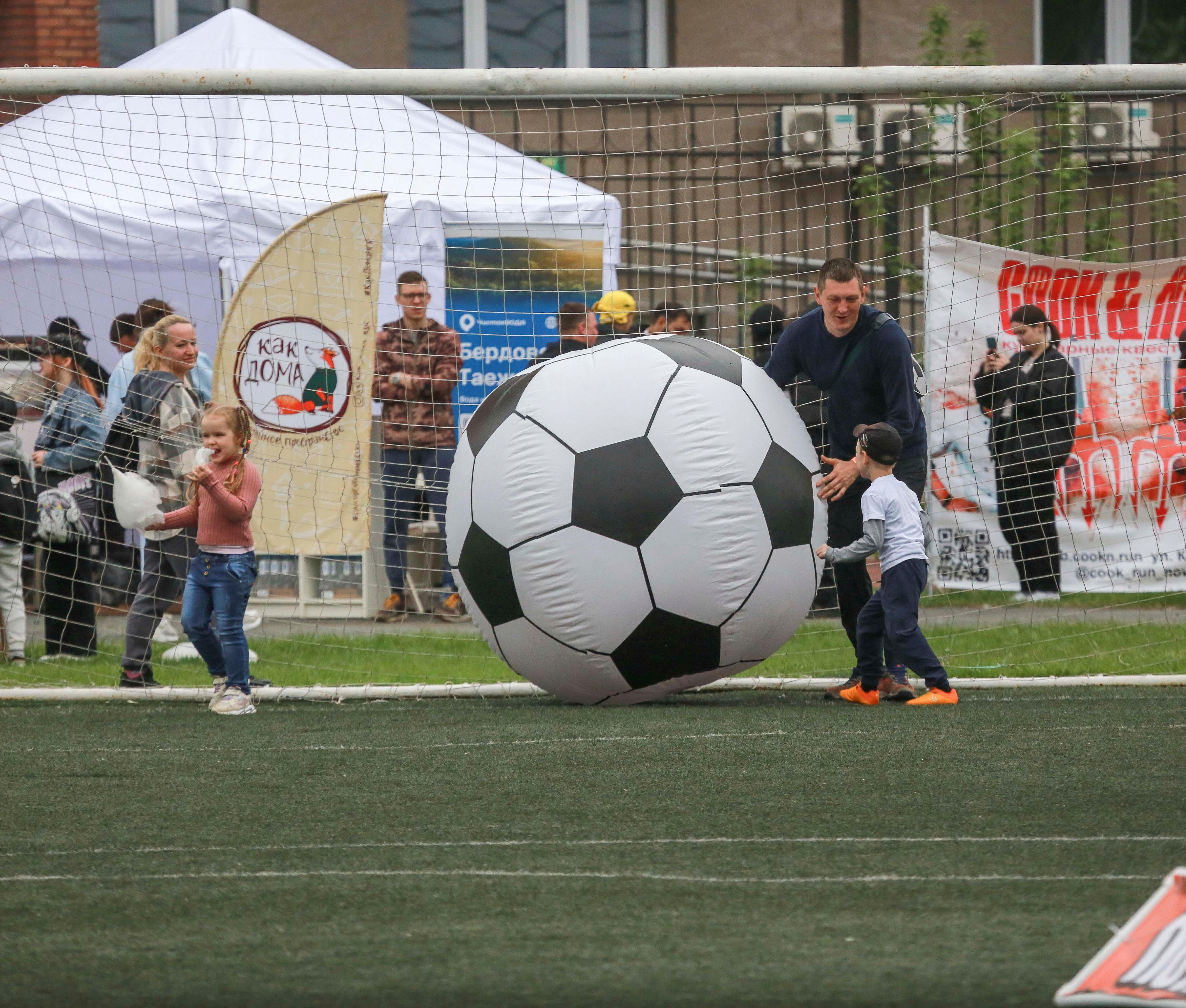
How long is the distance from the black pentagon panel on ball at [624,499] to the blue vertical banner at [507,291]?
12.4ft

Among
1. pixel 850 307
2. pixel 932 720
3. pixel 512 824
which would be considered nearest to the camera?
pixel 512 824

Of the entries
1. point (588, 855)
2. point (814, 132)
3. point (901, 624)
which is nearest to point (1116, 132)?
point (814, 132)

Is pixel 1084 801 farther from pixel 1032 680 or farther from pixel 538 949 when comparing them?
pixel 1032 680

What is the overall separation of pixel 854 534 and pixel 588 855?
3.19 m

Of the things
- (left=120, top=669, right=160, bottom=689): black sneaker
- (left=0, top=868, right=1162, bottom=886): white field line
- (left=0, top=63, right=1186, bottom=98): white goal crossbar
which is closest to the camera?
(left=0, top=868, right=1162, bottom=886): white field line

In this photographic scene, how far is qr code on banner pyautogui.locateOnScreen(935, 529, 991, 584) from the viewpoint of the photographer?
10.1 meters

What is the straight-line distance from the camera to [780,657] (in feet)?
27.1

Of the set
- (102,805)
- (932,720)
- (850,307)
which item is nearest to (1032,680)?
(932,720)

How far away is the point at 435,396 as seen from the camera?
30.9ft

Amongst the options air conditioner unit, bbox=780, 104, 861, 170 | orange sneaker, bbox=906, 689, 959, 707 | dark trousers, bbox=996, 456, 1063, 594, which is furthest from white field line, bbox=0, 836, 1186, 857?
air conditioner unit, bbox=780, 104, 861, 170

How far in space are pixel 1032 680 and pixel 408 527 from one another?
11.9ft

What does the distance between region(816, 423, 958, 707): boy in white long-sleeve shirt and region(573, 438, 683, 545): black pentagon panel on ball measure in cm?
93

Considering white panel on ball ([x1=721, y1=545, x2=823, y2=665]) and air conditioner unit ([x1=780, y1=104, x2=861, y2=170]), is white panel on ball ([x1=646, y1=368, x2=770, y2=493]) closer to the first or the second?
white panel on ball ([x1=721, y1=545, x2=823, y2=665])

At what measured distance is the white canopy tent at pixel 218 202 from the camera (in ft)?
31.8
